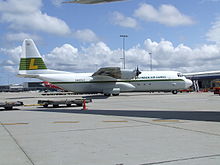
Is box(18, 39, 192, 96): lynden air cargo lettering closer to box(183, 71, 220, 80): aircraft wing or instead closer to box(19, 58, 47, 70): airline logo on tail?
box(19, 58, 47, 70): airline logo on tail

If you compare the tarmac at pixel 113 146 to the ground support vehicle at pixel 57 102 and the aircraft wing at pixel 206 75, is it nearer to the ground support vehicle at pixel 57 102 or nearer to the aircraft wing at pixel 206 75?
the ground support vehicle at pixel 57 102

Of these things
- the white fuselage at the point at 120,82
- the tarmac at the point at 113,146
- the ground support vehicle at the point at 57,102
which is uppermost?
the white fuselage at the point at 120,82

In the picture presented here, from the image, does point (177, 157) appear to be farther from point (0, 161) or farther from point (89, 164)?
point (0, 161)

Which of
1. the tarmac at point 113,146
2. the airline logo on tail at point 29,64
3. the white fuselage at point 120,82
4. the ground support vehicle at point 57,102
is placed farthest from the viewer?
the white fuselage at point 120,82

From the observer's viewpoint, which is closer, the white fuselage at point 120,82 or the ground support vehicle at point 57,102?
the ground support vehicle at point 57,102

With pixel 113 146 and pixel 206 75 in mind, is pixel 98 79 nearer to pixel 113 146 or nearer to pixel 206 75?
pixel 113 146

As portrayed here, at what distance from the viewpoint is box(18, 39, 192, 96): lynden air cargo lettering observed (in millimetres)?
39781

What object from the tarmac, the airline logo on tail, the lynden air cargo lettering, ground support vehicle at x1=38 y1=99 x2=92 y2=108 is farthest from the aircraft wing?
the tarmac

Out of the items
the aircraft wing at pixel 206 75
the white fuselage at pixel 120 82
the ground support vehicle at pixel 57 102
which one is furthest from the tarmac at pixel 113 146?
the aircraft wing at pixel 206 75

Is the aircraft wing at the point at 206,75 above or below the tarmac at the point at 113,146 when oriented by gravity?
above

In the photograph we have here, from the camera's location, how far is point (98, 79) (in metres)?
41.7

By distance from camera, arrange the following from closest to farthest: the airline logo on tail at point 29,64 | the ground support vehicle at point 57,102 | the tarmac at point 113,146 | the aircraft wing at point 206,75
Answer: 1. the tarmac at point 113,146
2. the ground support vehicle at point 57,102
3. the airline logo on tail at point 29,64
4. the aircraft wing at point 206,75

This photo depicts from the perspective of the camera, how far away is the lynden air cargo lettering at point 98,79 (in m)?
39.8

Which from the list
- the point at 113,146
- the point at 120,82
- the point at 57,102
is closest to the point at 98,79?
the point at 120,82
